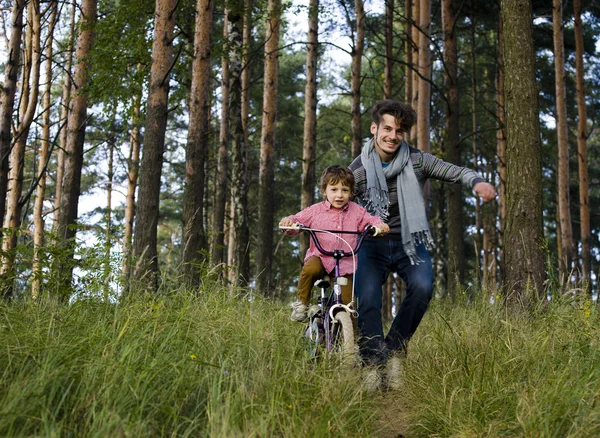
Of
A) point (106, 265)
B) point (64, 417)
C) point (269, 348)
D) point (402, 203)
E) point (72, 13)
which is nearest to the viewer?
point (64, 417)

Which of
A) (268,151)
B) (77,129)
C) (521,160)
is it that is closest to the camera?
(521,160)

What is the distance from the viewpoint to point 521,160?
266 inches

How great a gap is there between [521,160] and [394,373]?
303 cm

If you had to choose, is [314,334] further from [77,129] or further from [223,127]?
[223,127]

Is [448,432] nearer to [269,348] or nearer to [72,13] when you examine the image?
[269,348]

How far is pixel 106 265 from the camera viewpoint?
6.10 metres

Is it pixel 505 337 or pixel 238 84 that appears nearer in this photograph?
pixel 505 337

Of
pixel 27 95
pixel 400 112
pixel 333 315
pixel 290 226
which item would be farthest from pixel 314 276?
pixel 27 95

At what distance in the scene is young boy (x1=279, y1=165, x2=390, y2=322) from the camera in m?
→ 5.01

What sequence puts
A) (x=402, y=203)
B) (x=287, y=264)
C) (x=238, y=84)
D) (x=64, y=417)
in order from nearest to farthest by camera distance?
1. (x=64, y=417)
2. (x=402, y=203)
3. (x=238, y=84)
4. (x=287, y=264)

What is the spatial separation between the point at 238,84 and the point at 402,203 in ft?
30.6

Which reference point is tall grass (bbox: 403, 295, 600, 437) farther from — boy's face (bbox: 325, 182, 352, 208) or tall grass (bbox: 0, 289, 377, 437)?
boy's face (bbox: 325, 182, 352, 208)

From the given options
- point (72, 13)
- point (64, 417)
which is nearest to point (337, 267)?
point (64, 417)

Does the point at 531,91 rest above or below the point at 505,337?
above
